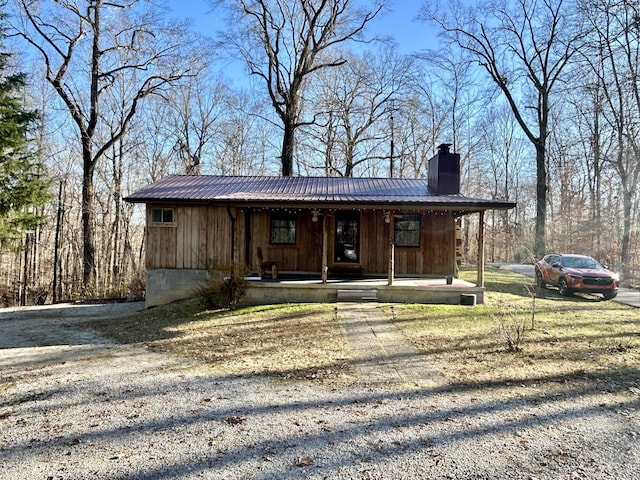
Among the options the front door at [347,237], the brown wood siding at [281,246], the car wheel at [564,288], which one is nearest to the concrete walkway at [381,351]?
the front door at [347,237]

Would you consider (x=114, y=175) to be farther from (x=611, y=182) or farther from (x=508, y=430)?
(x=611, y=182)

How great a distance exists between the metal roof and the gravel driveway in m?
5.96

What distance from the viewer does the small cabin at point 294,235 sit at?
11562 mm

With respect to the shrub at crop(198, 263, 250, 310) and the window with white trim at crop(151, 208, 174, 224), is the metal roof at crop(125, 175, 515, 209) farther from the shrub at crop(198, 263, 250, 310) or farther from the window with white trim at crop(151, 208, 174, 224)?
the shrub at crop(198, 263, 250, 310)

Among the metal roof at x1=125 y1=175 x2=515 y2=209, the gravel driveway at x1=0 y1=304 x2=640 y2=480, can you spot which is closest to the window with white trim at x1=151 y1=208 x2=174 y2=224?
the metal roof at x1=125 y1=175 x2=515 y2=209

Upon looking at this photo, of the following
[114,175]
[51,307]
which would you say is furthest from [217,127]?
[51,307]

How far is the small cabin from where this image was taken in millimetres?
11562

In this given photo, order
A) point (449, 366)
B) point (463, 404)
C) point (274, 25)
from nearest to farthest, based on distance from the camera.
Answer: point (463, 404), point (449, 366), point (274, 25)

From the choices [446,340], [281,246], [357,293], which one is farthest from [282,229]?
[446,340]

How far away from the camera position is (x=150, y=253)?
1203 cm

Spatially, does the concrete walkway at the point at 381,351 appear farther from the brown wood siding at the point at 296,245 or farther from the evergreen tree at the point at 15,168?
the evergreen tree at the point at 15,168

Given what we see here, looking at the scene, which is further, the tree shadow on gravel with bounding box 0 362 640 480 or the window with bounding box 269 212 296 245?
the window with bounding box 269 212 296 245

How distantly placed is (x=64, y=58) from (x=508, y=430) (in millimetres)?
20150

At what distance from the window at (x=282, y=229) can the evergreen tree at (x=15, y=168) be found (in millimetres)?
7682
